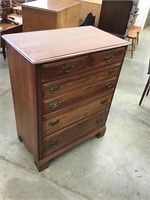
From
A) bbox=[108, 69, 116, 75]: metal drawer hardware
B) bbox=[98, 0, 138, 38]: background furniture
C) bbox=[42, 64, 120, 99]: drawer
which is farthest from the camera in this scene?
bbox=[98, 0, 138, 38]: background furniture

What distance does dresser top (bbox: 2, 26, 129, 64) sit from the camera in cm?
111

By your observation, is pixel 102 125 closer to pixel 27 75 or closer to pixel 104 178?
pixel 104 178

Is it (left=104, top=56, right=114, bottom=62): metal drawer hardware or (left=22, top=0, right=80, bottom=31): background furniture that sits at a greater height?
(left=22, top=0, right=80, bottom=31): background furniture

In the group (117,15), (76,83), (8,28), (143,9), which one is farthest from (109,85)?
(143,9)

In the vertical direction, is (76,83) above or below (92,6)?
below

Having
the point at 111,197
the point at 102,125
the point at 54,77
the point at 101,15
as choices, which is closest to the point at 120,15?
the point at 101,15

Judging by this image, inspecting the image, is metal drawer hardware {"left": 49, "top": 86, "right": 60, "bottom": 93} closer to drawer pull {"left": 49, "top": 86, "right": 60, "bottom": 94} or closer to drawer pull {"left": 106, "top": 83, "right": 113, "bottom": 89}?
drawer pull {"left": 49, "top": 86, "right": 60, "bottom": 94}

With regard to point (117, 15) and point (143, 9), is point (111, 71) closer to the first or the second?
point (117, 15)

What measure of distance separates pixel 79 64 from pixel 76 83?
0.50 ft

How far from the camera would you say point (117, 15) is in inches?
132

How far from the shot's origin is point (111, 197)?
1526 millimetres

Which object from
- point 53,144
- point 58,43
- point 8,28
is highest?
point 58,43

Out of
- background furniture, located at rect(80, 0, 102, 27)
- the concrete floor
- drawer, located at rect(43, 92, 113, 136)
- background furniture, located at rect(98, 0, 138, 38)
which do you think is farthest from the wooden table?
drawer, located at rect(43, 92, 113, 136)

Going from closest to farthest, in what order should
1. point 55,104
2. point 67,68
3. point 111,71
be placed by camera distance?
point 67,68 → point 55,104 → point 111,71
